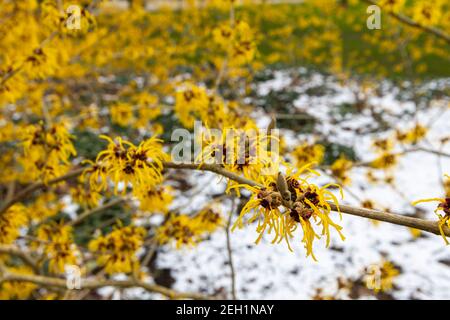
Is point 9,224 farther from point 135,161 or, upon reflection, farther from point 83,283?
point 135,161

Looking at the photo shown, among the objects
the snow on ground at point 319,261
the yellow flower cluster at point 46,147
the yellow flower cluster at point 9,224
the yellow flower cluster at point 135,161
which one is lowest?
the snow on ground at point 319,261

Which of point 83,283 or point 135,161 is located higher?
point 135,161

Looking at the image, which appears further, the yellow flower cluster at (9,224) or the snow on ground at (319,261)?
the snow on ground at (319,261)

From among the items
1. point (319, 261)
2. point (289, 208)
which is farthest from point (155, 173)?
point (319, 261)

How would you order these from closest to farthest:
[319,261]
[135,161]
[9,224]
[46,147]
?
[135,161], [46,147], [9,224], [319,261]

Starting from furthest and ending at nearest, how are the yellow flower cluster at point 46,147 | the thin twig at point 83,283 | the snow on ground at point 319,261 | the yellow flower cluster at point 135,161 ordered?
the snow on ground at point 319,261
the thin twig at point 83,283
the yellow flower cluster at point 46,147
the yellow flower cluster at point 135,161

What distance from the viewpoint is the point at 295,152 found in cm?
282

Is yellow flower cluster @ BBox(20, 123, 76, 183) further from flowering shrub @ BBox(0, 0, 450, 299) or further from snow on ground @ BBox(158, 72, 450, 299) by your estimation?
snow on ground @ BBox(158, 72, 450, 299)

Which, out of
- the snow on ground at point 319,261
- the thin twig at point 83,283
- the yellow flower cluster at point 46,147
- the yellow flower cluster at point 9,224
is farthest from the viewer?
the snow on ground at point 319,261

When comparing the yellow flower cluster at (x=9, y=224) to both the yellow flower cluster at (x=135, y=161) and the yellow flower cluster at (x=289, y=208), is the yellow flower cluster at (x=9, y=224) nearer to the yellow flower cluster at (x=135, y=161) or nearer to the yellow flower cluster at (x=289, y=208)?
the yellow flower cluster at (x=135, y=161)

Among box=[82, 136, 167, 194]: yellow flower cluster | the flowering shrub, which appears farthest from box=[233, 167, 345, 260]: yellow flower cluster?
box=[82, 136, 167, 194]: yellow flower cluster

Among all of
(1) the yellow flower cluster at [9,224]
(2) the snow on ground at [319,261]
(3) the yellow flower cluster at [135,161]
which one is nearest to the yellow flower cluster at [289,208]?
(3) the yellow flower cluster at [135,161]
